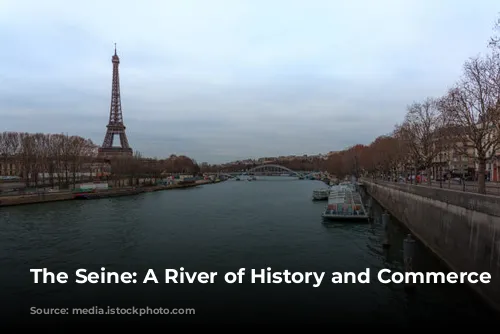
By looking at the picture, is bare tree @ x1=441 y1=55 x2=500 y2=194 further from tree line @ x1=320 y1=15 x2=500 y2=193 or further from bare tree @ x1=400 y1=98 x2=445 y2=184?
bare tree @ x1=400 y1=98 x2=445 y2=184

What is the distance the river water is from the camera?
898cm

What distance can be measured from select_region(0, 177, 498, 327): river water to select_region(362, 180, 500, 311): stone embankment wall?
0.63 m

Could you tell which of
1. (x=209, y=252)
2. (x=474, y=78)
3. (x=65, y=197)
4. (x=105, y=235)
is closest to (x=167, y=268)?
(x=209, y=252)

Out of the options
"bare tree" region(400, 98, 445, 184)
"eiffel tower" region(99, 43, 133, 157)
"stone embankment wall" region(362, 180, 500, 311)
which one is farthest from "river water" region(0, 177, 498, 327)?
"eiffel tower" region(99, 43, 133, 157)

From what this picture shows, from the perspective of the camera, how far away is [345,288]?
10805 millimetres

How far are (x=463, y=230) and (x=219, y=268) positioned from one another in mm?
8012

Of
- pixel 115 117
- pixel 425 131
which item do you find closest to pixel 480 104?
pixel 425 131

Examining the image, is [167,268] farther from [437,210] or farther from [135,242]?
[437,210]

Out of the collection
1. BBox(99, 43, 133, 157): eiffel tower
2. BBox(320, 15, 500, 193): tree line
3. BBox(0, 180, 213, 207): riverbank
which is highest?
BBox(99, 43, 133, 157): eiffel tower

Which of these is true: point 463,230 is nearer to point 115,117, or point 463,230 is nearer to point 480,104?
point 480,104

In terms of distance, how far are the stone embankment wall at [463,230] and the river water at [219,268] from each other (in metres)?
0.63

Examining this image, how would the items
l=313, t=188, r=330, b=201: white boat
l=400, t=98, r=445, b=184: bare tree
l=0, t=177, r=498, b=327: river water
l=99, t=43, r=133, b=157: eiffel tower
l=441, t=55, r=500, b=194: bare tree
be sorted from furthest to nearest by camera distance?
1. l=99, t=43, r=133, b=157: eiffel tower
2. l=313, t=188, r=330, b=201: white boat
3. l=400, t=98, r=445, b=184: bare tree
4. l=441, t=55, r=500, b=194: bare tree
5. l=0, t=177, r=498, b=327: river water

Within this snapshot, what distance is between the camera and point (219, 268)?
1304cm

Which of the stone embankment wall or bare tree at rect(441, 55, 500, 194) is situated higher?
bare tree at rect(441, 55, 500, 194)
